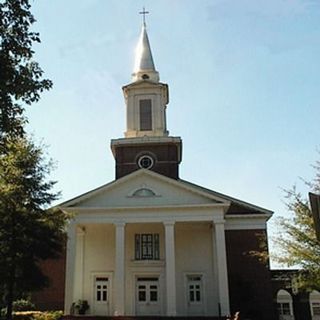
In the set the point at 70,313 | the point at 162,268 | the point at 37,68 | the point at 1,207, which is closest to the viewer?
the point at 37,68

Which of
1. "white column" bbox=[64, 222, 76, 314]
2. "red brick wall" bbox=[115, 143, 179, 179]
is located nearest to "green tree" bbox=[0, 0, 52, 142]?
"white column" bbox=[64, 222, 76, 314]

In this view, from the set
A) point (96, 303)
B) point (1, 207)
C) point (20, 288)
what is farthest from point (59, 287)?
point (1, 207)

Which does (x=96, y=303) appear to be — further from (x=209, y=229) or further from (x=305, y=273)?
(x=305, y=273)

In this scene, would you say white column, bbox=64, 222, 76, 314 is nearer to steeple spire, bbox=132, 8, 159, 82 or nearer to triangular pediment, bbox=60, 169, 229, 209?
triangular pediment, bbox=60, 169, 229, 209

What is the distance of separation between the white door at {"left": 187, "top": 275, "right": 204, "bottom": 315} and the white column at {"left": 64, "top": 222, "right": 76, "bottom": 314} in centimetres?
770

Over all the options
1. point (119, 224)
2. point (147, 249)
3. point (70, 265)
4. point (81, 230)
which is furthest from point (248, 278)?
point (70, 265)

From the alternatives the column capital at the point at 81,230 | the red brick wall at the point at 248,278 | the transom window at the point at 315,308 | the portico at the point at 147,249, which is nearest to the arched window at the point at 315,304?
the transom window at the point at 315,308

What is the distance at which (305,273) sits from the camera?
1870cm

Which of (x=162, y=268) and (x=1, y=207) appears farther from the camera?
(x=162, y=268)

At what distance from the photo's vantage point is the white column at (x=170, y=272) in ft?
85.7

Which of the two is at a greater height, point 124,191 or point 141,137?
point 141,137

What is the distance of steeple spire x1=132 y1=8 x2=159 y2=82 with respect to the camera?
127 ft

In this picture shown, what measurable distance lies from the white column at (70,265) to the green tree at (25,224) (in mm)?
3782

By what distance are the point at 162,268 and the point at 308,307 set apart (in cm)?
1021
